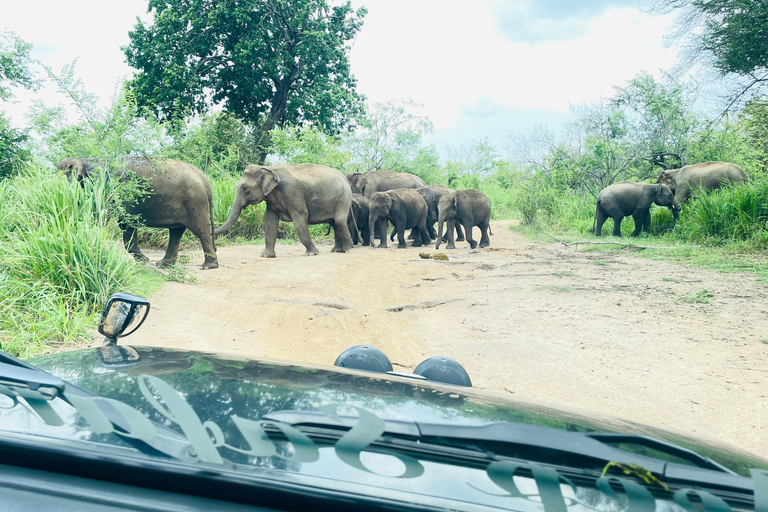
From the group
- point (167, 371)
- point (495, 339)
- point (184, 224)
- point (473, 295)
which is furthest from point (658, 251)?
point (167, 371)

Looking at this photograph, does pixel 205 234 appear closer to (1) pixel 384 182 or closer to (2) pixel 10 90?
(2) pixel 10 90

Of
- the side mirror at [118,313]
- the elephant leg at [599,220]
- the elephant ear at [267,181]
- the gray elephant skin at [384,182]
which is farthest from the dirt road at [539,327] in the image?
the gray elephant skin at [384,182]

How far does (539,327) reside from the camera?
5906 mm

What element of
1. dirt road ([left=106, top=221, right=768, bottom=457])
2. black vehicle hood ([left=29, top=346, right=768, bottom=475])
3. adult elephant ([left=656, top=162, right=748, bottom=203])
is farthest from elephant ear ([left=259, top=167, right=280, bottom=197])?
black vehicle hood ([left=29, top=346, right=768, bottom=475])

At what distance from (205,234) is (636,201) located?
1148cm

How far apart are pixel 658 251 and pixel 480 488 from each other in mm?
12006

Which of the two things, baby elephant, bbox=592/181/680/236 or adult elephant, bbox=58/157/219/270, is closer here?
adult elephant, bbox=58/157/219/270

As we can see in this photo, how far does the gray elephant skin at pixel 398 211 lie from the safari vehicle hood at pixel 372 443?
43.8 feet

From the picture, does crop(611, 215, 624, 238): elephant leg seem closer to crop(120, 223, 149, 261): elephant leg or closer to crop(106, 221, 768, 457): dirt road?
crop(106, 221, 768, 457): dirt road

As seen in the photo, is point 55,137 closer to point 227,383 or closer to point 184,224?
point 184,224

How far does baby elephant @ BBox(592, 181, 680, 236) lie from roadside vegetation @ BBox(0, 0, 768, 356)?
0.69m

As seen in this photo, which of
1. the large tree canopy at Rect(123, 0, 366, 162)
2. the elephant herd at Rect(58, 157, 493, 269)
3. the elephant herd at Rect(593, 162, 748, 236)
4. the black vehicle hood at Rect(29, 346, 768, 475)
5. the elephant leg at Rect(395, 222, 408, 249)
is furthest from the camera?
the large tree canopy at Rect(123, 0, 366, 162)

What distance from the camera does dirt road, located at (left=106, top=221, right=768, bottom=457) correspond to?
4.11 m

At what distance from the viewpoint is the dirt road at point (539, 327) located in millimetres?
4113
